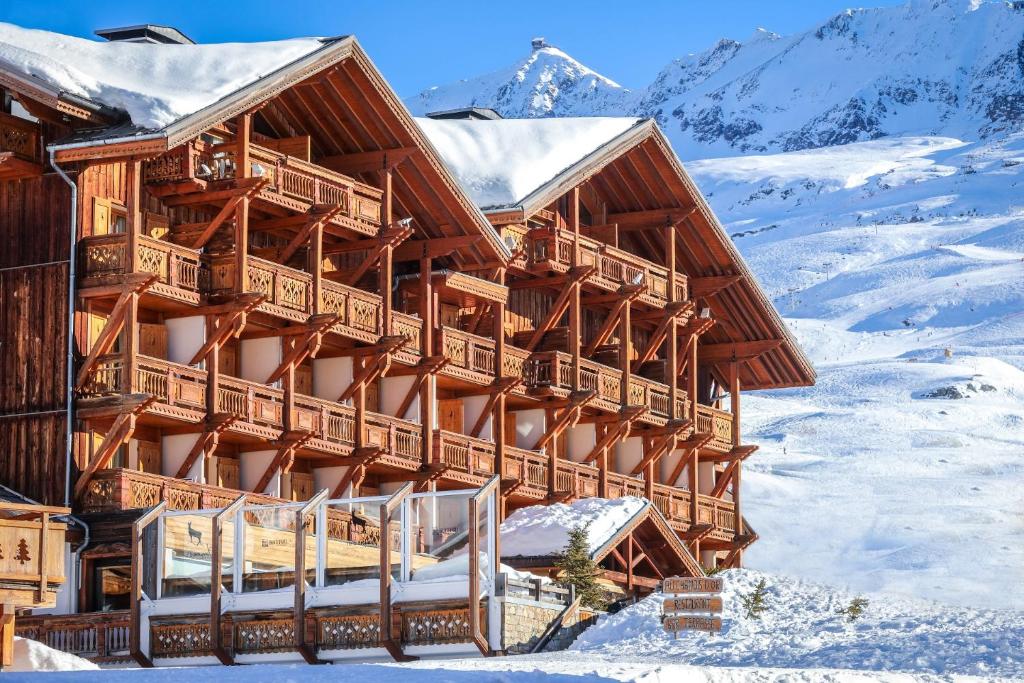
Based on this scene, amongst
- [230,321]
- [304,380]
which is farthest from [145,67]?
[304,380]

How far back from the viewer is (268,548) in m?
36.3

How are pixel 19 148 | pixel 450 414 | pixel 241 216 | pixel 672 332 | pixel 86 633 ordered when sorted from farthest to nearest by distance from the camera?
pixel 672 332 → pixel 450 414 → pixel 241 216 → pixel 19 148 → pixel 86 633

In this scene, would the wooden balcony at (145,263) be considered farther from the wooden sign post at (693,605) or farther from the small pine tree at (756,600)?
the small pine tree at (756,600)

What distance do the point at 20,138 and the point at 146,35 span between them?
7.03 metres

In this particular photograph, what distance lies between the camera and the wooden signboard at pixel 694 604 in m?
37.0

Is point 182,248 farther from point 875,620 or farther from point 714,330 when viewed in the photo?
point 714,330

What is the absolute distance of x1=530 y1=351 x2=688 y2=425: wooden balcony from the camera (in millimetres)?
54375

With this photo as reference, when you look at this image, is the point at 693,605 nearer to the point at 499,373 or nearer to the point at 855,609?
the point at 855,609

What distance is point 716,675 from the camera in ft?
86.6

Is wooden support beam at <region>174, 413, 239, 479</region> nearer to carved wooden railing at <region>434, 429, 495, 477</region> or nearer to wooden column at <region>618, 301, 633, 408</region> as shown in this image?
carved wooden railing at <region>434, 429, 495, 477</region>

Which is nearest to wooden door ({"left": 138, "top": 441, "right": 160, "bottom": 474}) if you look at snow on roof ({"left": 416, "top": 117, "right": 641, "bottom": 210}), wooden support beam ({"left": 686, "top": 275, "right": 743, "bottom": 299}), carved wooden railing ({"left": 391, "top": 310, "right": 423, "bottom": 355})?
carved wooden railing ({"left": 391, "top": 310, "right": 423, "bottom": 355})

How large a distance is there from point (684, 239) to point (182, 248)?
805 inches

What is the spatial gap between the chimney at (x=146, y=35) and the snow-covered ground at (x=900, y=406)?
25323mm

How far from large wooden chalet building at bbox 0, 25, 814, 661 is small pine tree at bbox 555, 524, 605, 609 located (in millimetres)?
4297
